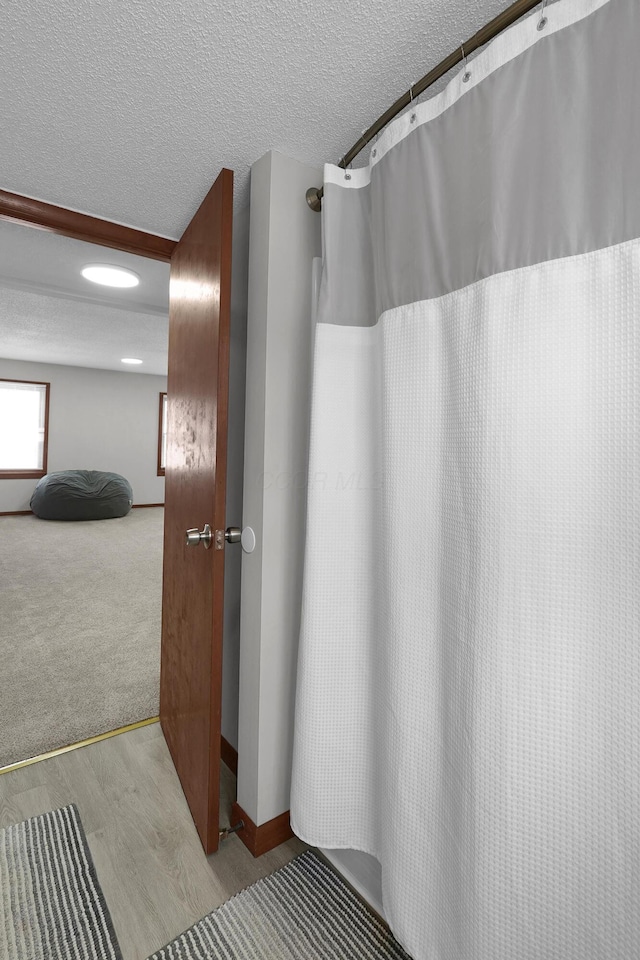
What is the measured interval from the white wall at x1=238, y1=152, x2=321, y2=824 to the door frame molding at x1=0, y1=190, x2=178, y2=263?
72 cm

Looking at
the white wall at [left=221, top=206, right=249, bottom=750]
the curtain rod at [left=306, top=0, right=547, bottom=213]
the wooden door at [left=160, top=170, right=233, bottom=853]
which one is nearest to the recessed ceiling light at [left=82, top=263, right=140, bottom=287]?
the wooden door at [left=160, top=170, right=233, bottom=853]

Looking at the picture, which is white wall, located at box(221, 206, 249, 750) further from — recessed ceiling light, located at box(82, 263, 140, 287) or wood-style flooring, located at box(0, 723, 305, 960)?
recessed ceiling light, located at box(82, 263, 140, 287)

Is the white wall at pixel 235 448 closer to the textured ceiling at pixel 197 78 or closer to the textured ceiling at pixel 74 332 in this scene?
the textured ceiling at pixel 197 78

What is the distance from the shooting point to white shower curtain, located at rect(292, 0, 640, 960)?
2.52 feet

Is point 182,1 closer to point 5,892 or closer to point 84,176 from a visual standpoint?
point 84,176

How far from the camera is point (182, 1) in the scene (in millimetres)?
957

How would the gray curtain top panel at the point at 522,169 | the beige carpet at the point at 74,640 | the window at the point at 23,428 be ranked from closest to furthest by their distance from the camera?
the gray curtain top panel at the point at 522,169 < the beige carpet at the point at 74,640 < the window at the point at 23,428

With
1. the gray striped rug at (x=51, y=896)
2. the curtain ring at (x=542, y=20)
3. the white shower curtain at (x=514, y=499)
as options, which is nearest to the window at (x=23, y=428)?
the gray striped rug at (x=51, y=896)

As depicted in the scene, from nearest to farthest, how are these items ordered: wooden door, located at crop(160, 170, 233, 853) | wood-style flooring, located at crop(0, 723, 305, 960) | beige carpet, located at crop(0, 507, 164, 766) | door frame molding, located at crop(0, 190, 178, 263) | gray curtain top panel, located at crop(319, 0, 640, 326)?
gray curtain top panel, located at crop(319, 0, 640, 326)
wood-style flooring, located at crop(0, 723, 305, 960)
wooden door, located at crop(160, 170, 233, 853)
door frame molding, located at crop(0, 190, 178, 263)
beige carpet, located at crop(0, 507, 164, 766)

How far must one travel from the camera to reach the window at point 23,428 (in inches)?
278

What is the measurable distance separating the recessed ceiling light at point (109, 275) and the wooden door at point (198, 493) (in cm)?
104

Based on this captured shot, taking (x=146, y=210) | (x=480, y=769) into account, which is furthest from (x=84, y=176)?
(x=480, y=769)

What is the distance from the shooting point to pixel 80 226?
6.19ft

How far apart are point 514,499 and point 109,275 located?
114 inches
